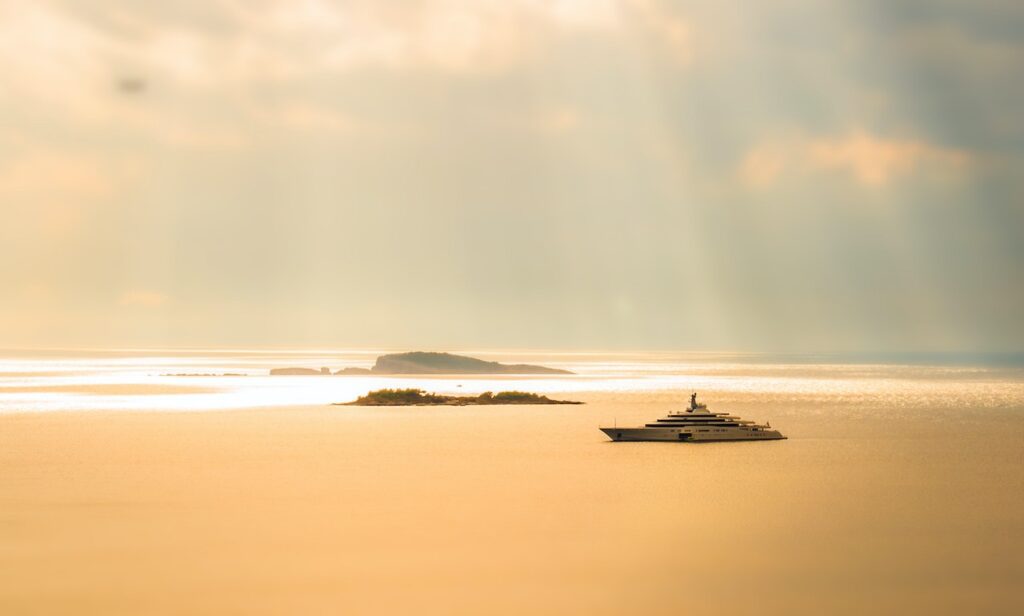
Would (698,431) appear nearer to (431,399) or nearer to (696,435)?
(696,435)

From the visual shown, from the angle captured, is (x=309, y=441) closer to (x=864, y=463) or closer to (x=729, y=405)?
(x=864, y=463)

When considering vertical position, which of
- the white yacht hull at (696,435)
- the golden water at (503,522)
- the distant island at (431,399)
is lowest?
the golden water at (503,522)

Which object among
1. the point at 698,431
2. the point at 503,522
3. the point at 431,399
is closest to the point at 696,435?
the point at 698,431

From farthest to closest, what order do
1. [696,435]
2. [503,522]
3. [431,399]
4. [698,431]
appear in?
[431,399] → [698,431] → [696,435] → [503,522]

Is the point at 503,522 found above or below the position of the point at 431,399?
below

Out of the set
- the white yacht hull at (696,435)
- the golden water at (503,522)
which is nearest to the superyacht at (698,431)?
the white yacht hull at (696,435)

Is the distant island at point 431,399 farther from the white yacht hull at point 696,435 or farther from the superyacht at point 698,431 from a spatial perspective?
the white yacht hull at point 696,435

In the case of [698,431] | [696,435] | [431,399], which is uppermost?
[431,399]

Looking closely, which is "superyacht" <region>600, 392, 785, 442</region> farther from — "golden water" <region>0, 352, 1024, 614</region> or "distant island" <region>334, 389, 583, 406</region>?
"distant island" <region>334, 389, 583, 406</region>
